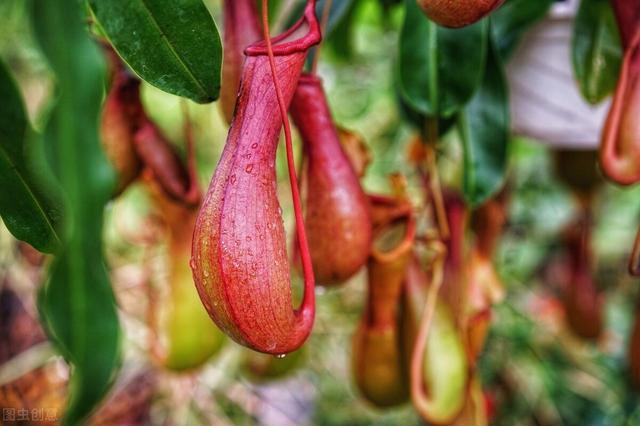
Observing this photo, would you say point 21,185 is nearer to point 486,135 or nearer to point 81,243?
point 81,243

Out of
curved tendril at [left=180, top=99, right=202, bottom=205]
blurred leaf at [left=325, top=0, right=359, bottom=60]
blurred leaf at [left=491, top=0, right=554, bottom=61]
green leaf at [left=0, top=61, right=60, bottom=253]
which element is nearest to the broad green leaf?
green leaf at [left=0, top=61, right=60, bottom=253]

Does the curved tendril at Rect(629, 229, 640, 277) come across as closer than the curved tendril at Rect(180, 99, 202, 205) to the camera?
Yes

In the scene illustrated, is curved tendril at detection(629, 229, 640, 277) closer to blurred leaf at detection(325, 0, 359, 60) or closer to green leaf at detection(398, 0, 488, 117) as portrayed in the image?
green leaf at detection(398, 0, 488, 117)

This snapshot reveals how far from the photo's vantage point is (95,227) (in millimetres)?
306

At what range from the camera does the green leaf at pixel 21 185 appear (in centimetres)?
35

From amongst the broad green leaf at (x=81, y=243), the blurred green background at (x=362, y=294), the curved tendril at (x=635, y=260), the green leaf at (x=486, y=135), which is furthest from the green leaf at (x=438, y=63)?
the blurred green background at (x=362, y=294)

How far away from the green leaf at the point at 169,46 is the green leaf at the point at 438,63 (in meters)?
0.23

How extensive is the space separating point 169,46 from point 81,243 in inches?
5.4

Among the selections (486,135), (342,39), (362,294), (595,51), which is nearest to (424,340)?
(486,135)

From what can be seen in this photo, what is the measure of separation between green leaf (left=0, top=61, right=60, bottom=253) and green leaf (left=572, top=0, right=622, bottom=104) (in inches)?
18.3

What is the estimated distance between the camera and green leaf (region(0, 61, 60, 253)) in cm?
35

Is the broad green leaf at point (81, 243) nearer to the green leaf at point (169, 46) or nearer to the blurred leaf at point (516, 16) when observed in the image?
the green leaf at point (169, 46)

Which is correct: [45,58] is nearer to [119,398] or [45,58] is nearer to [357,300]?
[357,300]

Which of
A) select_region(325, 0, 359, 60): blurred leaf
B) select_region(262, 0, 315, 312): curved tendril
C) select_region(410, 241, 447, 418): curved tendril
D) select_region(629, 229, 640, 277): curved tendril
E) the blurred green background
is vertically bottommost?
the blurred green background
